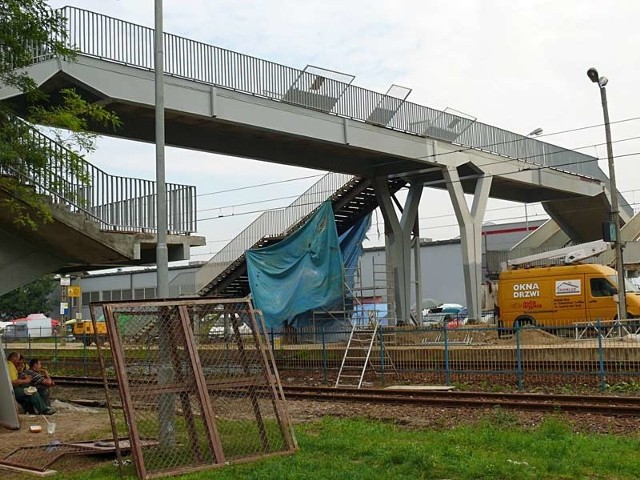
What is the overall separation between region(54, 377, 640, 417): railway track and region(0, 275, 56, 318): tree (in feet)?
217

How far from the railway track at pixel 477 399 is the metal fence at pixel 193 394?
21.0 ft

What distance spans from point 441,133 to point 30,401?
65.1ft

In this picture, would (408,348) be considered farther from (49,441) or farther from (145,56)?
(49,441)

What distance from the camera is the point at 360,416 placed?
16.2 metres

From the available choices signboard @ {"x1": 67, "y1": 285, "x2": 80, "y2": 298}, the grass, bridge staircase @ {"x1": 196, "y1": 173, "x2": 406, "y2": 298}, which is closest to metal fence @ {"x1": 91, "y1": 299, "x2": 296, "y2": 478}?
the grass

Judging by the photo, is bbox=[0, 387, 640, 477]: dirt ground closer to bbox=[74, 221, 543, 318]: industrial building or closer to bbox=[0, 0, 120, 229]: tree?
bbox=[0, 0, 120, 229]: tree

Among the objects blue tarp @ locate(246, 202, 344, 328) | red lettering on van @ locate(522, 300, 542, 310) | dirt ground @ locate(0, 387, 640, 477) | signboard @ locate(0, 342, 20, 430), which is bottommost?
dirt ground @ locate(0, 387, 640, 477)

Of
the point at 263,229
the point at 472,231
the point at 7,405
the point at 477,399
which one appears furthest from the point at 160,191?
the point at 472,231

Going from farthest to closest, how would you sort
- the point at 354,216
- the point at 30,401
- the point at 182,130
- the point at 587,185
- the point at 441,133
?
the point at 587,185, the point at 354,216, the point at 441,133, the point at 182,130, the point at 30,401

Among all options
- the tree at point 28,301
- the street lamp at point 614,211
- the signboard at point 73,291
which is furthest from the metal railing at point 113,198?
the tree at point 28,301

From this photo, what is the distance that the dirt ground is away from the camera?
1425 centimetres

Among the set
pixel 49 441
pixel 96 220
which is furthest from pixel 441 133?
pixel 49 441

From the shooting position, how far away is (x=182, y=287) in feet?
139

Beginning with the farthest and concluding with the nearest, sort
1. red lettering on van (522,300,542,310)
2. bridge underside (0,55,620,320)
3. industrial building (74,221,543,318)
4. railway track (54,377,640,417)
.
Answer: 1. industrial building (74,221,543,318)
2. red lettering on van (522,300,542,310)
3. bridge underside (0,55,620,320)
4. railway track (54,377,640,417)
